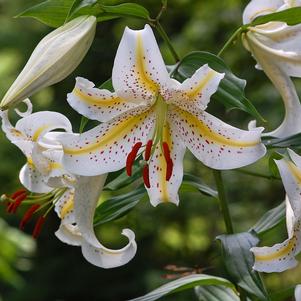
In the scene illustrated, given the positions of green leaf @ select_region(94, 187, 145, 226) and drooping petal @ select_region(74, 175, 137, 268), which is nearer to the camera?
drooping petal @ select_region(74, 175, 137, 268)

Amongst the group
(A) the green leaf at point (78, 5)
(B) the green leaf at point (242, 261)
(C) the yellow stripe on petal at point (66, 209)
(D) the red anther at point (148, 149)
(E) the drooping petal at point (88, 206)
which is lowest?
(B) the green leaf at point (242, 261)

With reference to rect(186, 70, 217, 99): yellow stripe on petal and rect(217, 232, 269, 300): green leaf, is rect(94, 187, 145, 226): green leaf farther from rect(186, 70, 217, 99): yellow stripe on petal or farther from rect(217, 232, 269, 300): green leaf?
rect(186, 70, 217, 99): yellow stripe on petal

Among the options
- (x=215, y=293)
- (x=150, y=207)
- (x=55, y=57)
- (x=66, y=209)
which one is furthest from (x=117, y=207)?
(x=150, y=207)

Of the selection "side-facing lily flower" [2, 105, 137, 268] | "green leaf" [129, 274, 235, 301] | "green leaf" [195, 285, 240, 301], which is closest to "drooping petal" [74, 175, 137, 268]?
"side-facing lily flower" [2, 105, 137, 268]

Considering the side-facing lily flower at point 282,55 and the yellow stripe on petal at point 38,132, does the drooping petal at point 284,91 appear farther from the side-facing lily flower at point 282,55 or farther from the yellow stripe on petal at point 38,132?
the yellow stripe on petal at point 38,132

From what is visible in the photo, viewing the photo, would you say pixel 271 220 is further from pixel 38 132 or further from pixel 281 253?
pixel 38 132

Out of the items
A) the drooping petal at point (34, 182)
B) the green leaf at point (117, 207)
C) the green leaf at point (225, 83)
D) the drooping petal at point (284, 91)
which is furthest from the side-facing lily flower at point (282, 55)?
the drooping petal at point (34, 182)

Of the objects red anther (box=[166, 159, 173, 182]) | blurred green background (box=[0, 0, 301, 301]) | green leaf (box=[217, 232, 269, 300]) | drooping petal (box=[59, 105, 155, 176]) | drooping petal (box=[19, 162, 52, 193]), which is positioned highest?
drooping petal (box=[59, 105, 155, 176])
